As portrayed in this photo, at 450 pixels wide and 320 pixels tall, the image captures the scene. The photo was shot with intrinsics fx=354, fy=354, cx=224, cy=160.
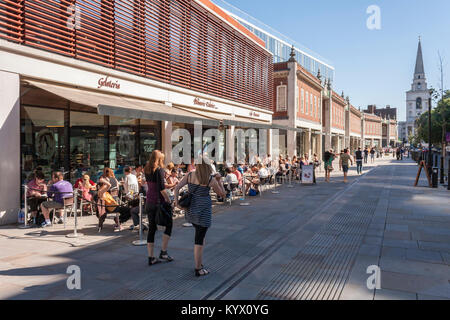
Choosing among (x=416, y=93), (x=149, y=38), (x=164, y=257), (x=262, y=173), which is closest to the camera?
(x=164, y=257)

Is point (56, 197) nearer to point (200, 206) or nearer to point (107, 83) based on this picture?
point (107, 83)

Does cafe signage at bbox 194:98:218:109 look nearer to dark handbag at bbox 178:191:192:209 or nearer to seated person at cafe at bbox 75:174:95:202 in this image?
seated person at cafe at bbox 75:174:95:202

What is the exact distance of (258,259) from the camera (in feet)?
20.1

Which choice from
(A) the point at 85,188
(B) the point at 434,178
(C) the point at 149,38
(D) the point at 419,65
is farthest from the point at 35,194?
(D) the point at 419,65

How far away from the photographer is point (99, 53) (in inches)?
480

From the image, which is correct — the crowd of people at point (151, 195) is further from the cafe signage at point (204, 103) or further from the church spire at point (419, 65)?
the church spire at point (419, 65)

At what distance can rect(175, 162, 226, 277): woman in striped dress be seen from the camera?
17.0 ft

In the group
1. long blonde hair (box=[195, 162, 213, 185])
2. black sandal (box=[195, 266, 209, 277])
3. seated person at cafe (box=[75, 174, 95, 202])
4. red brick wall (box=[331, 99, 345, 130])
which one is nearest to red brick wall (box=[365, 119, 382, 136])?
red brick wall (box=[331, 99, 345, 130])

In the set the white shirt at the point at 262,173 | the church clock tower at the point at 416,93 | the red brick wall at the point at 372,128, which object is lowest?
Answer: the white shirt at the point at 262,173

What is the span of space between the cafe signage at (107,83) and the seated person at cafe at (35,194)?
4291 mm

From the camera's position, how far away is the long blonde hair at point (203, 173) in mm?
5262

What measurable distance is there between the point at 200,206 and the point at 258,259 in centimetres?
166

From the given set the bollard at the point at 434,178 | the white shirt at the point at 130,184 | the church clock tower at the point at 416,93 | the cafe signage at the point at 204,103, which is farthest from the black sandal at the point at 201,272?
the church clock tower at the point at 416,93
